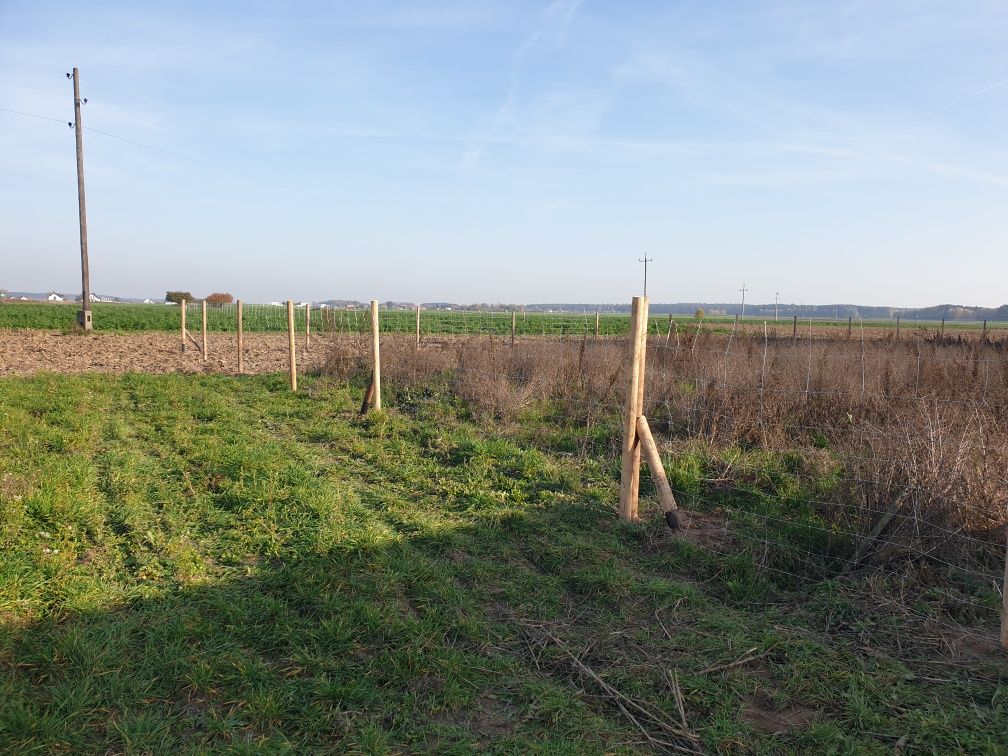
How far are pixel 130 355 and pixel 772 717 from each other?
2067cm

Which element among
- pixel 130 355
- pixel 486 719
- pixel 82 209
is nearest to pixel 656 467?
pixel 486 719

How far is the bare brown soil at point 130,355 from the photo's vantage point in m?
16.5

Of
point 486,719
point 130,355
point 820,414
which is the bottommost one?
point 486,719

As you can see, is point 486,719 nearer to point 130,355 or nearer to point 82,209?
point 130,355

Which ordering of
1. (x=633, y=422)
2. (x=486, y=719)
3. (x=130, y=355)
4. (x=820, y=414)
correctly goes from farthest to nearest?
1. (x=130, y=355)
2. (x=820, y=414)
3. (x=633, y=422)
4. (x=486, y=719)

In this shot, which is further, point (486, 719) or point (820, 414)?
point (820, 414)

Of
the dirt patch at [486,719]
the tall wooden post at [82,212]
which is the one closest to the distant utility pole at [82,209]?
the tall wooden post at [82,212]

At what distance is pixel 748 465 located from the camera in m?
7.12

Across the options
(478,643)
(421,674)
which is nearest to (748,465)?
(478,643)

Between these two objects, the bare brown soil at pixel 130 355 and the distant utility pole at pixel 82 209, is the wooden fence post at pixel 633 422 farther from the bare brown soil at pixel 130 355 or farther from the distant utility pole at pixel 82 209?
the distant utility pole at pixel 82 209

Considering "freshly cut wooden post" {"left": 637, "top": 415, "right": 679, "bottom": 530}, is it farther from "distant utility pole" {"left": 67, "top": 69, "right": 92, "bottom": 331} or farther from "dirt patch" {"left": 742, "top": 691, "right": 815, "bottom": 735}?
"distant utility pole" {"left": 67, "top": 69, "right": 92, "bottom": 331}

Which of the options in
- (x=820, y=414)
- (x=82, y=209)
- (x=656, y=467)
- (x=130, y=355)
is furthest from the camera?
(x=82, y=209)

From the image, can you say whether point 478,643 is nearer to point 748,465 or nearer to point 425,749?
point 425,749

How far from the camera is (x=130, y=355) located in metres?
20.0
